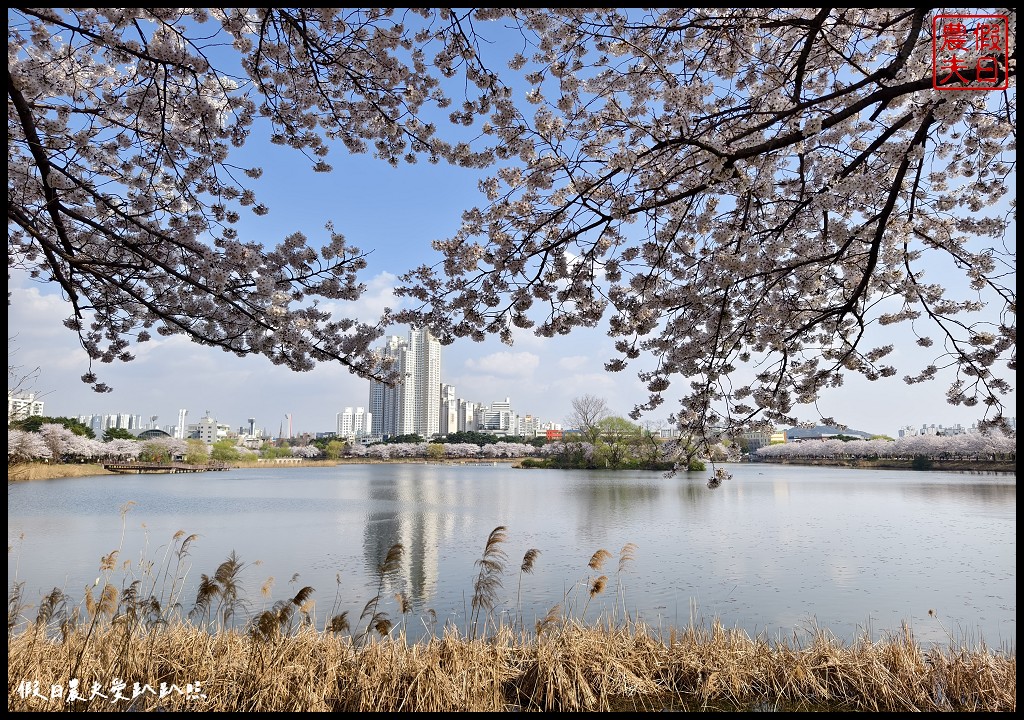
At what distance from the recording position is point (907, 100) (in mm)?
3086

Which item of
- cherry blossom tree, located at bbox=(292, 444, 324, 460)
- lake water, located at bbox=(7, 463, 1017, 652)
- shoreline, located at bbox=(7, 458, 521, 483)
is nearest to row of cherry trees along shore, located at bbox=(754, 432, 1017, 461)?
lake water, located at bbox=(7, 463, 1017, 652)

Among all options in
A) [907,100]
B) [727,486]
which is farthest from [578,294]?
[727,486]

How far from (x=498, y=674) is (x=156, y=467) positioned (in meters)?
45.6

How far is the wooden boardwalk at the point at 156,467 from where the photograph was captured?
37125mm

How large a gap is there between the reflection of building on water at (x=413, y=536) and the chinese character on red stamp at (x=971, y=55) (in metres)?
6.06

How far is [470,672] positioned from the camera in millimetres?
3324

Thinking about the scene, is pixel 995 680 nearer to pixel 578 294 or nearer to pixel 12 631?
pixel 578 294

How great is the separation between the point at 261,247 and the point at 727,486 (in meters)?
24.6

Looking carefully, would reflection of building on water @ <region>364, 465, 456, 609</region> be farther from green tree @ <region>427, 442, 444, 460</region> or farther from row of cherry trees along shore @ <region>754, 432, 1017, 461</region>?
green tree @ <region>427, 442, 444, 460</region>

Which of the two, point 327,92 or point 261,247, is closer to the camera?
point 327,92

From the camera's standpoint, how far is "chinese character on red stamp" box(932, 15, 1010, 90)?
2.21 metres

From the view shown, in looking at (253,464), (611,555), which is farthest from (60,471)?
(611,555)

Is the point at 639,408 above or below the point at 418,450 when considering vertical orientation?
above

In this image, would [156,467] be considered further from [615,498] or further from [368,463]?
[615,498]
